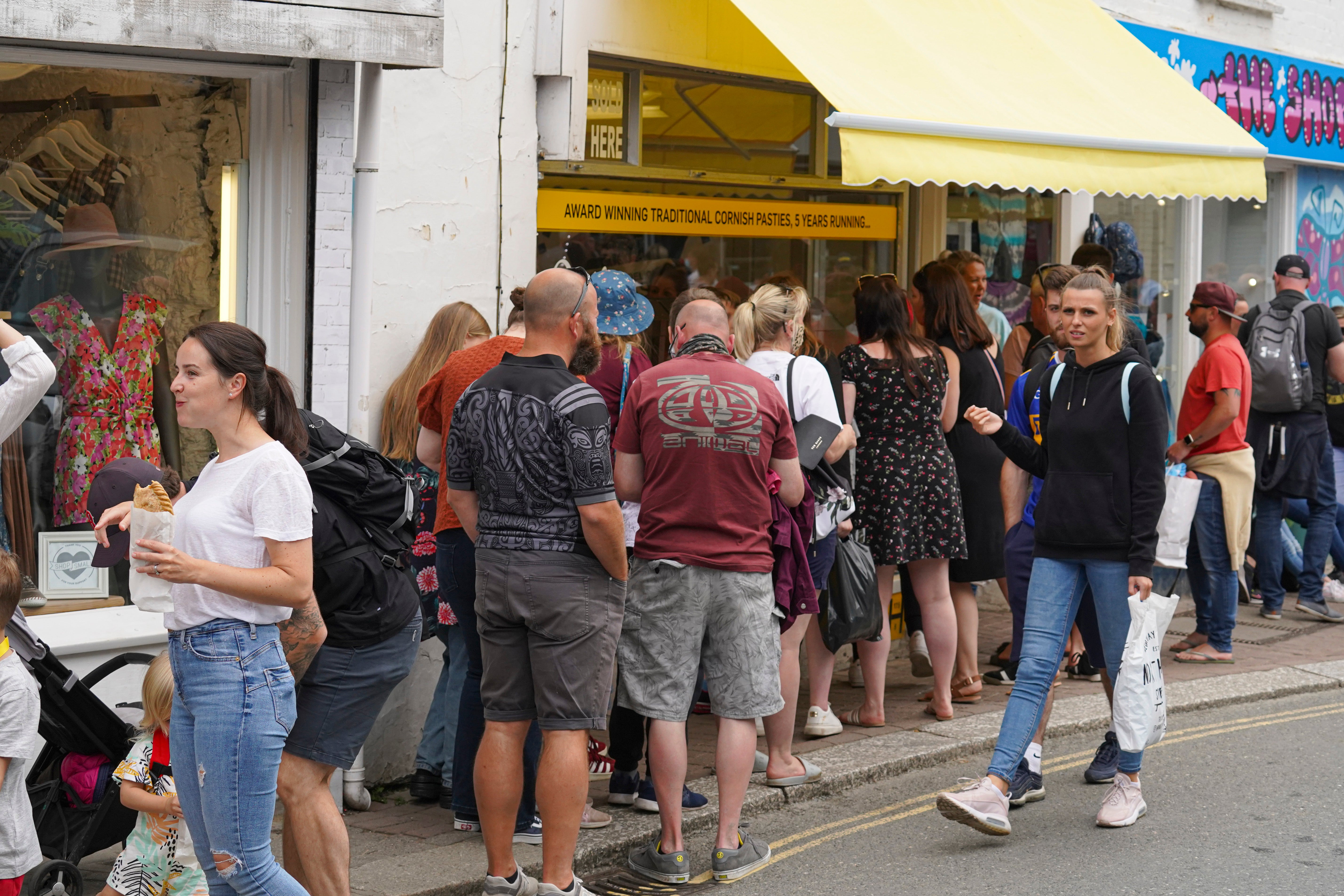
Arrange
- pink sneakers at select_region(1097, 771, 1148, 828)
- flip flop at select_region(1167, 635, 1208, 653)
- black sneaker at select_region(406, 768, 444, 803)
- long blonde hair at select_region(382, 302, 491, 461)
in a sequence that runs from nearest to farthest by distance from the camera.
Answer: pink sneakers at select_region(1097, 771, 1148, 828), black sneaker at select_region(406, 768, 444, 803), long blonde hair at select_region(382, 302, 491, 461), flip flop at select_region(1167, 635, 1208, 653)

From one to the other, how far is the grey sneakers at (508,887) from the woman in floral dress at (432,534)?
108 cm

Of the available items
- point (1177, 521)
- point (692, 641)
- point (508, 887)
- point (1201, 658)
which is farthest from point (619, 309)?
point (1201, 658)

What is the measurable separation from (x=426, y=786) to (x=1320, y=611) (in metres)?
6.57

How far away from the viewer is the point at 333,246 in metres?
5.68

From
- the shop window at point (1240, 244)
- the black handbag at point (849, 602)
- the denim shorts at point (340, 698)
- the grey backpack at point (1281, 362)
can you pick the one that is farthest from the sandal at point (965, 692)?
the shop window at point (1240, 244)

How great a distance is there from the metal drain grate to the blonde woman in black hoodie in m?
0.92

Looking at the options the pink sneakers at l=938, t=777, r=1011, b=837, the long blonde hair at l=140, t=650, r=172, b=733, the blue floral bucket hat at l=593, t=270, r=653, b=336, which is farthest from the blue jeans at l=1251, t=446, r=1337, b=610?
the long blonde hair at l=140, t=650, r=172, b=733

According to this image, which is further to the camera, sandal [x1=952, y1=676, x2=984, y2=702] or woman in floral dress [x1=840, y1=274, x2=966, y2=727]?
sandal [x1=952, y1=676, x2=984, y2=702]

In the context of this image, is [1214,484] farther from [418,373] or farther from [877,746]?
[418,373]

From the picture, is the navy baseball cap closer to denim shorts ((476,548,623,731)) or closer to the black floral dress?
the black floral dress

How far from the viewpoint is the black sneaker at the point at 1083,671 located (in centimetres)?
802

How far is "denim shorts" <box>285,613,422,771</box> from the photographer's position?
13.5 ft

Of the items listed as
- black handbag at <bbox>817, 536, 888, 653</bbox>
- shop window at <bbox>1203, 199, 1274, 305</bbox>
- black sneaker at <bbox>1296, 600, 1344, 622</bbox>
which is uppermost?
shop window at <bbox>1203, 199, 1274, 305</bbox>

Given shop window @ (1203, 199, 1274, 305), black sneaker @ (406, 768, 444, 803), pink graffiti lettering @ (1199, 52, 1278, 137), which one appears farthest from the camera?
shop window @ (1203, 199, 1274, 305)
